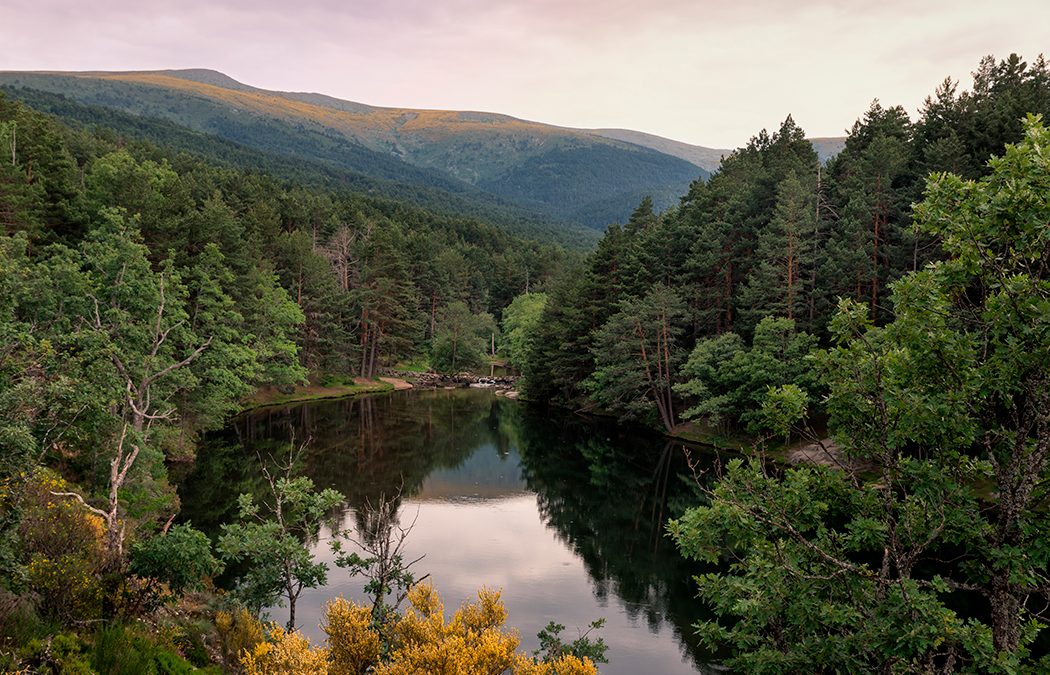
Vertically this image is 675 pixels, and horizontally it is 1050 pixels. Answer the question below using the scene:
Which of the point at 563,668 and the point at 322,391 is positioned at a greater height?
the point at 563,668

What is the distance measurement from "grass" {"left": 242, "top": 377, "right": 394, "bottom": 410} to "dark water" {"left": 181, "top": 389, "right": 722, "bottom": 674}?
2664 millimetres

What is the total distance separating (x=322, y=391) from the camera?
78250 mm

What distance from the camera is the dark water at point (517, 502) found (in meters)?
25.4

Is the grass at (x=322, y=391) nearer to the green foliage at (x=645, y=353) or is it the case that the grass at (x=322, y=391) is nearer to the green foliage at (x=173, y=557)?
the green foliage at (x=645, y=353)

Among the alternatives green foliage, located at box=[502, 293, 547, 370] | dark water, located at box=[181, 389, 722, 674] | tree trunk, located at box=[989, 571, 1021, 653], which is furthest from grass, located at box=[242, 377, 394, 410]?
tree trunk, located at box=[989, 571, 1021, 653]

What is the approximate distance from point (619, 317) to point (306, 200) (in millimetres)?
85808

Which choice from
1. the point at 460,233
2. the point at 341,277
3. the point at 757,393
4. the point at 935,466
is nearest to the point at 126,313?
the point at 935,466

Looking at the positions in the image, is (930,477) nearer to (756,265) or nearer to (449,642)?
(449,642)

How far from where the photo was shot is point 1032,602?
2070cm

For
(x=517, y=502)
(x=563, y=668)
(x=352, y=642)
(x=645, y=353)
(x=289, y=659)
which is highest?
(x=645, y=353)

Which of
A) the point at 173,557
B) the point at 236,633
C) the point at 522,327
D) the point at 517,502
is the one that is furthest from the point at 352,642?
the point at 522,327

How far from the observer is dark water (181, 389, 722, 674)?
83.3 ft

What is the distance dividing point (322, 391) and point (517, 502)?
1735 inches

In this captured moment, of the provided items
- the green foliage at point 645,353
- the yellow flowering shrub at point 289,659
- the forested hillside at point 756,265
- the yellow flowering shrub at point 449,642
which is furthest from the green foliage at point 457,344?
the yellow flowering shrub at point 289,659
